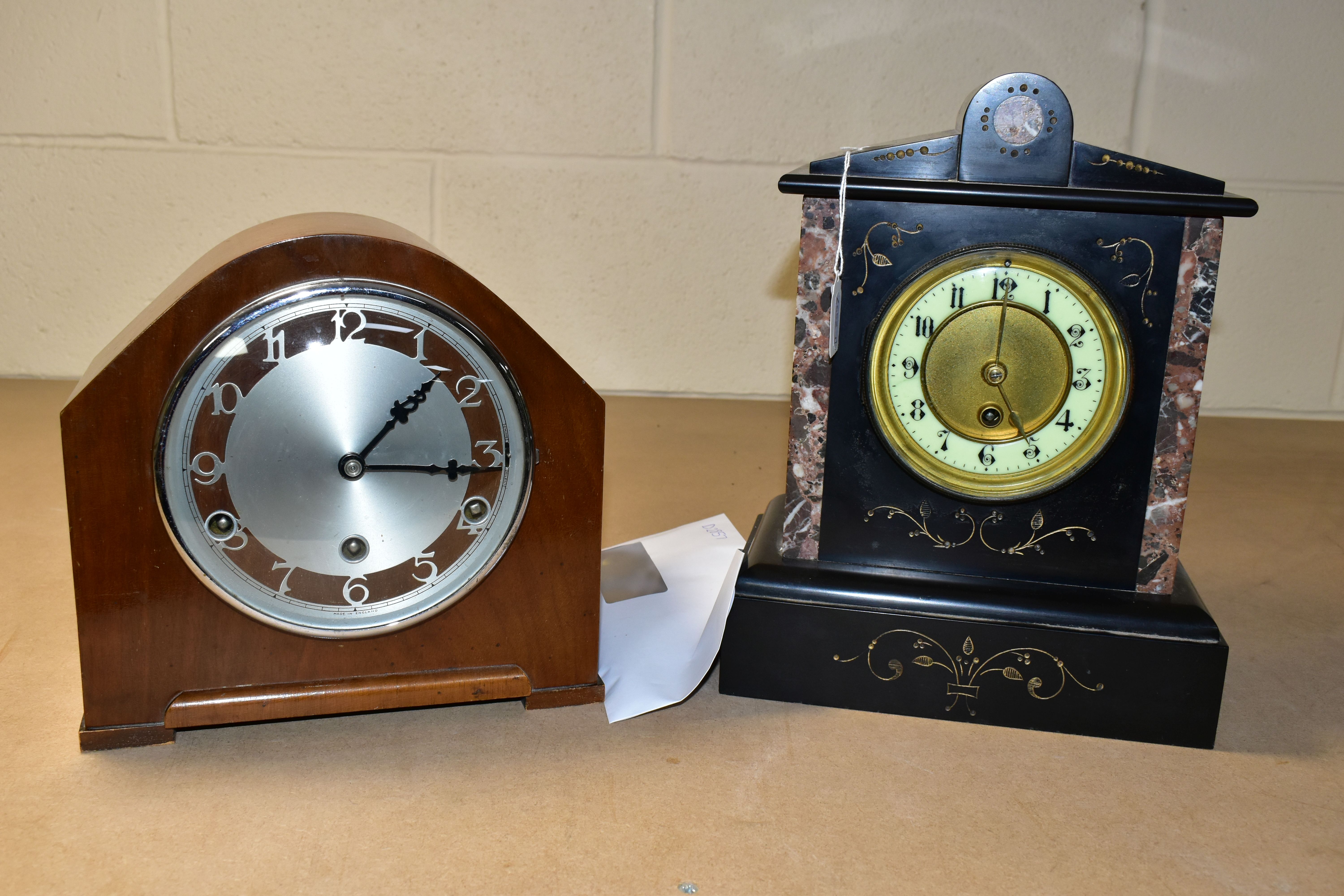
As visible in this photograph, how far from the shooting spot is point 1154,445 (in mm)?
1402

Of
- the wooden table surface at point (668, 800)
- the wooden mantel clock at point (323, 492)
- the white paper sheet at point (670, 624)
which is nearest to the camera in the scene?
the wooden table surface at point (668, 800)

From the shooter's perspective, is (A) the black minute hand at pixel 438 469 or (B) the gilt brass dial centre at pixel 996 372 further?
(B) the gilt brass dial centre at pixel 996 372

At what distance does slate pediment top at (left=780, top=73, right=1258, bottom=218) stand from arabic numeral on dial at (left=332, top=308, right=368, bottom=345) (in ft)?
1.74

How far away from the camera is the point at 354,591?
1290 millimetres

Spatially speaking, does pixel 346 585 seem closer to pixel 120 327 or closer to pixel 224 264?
pixel 224 264

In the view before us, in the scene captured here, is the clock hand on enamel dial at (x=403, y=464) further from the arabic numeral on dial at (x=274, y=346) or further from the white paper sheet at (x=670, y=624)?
the white paper sheet at (x=670, y=624)

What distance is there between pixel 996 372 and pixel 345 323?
0.78 metres

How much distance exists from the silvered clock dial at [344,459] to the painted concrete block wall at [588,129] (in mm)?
1749

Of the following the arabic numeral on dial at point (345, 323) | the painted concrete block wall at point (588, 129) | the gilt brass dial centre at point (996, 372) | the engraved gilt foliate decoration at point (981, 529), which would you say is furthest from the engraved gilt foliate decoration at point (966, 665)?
the painted concrete block wall at point (588, 129)

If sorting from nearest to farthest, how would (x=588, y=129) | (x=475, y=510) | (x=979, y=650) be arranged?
(x=475, y=510) → (x=979, y=650) → (x=588, y=129)

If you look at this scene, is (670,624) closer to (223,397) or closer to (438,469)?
(438,469)

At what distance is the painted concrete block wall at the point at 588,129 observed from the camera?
9.17ft

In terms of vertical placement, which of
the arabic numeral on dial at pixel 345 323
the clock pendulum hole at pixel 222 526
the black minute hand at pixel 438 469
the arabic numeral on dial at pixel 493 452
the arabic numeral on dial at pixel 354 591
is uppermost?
the arabic numeral on dial at pixel 345 323

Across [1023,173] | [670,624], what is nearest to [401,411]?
[670,624]
